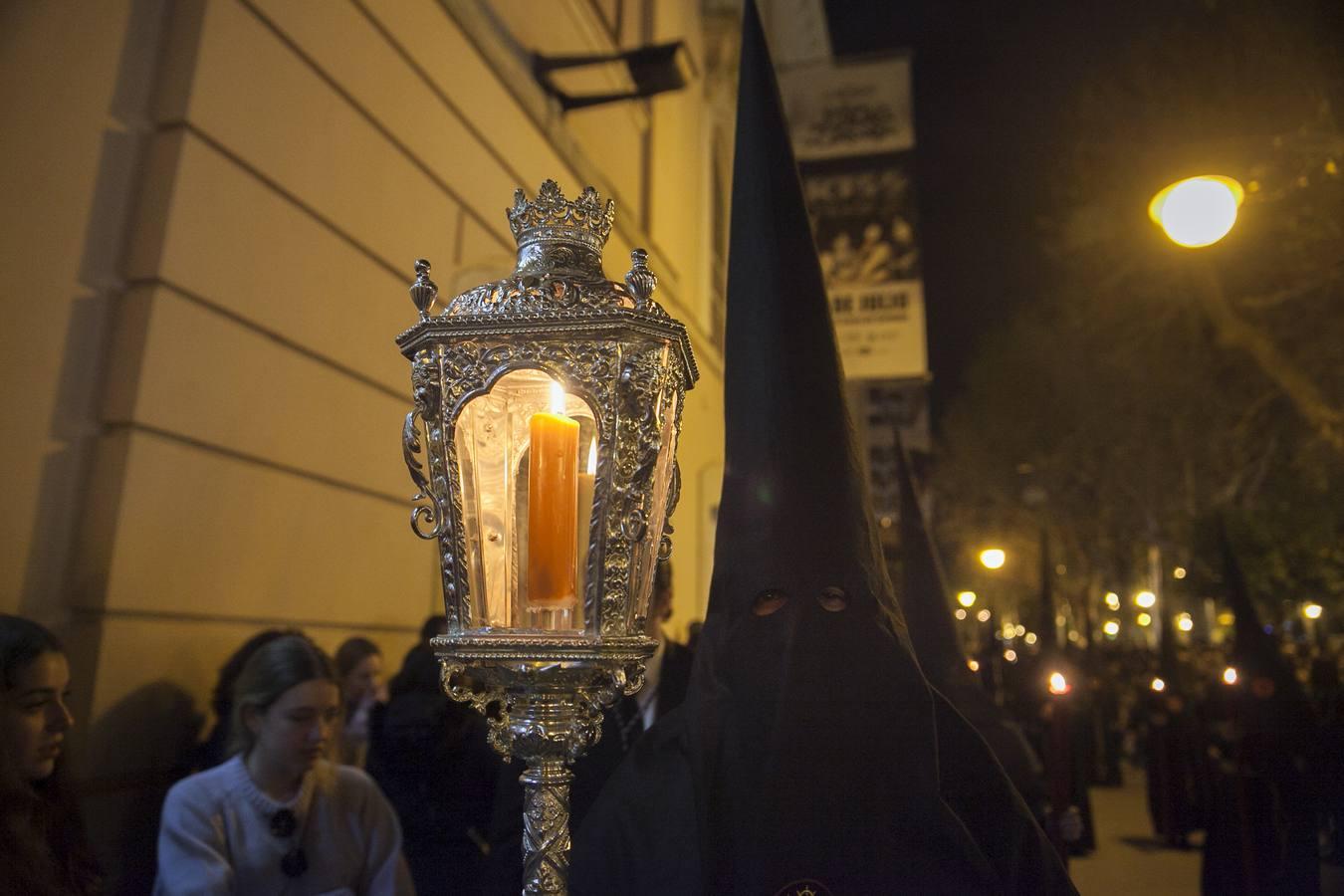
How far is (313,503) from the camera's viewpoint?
4.23 metres

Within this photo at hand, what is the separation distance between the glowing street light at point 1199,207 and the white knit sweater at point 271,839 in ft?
16.6

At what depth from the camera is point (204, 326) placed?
3566 mm

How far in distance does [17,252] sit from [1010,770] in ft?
12.3

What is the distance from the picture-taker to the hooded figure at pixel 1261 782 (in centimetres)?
623

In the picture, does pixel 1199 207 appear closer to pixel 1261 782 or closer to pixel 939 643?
pixel 939 643

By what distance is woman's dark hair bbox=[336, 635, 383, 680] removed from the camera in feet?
13.9

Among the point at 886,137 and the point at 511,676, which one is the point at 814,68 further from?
the point at 511,676

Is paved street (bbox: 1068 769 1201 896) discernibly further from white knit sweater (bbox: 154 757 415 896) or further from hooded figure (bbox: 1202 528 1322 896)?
white knit sweater (bbox: 154 757 415 896)

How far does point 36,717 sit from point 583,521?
182cm

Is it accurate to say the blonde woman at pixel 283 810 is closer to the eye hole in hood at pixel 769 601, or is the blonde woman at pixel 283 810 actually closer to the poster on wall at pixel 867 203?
the eye hole in hood at pixel 769 601

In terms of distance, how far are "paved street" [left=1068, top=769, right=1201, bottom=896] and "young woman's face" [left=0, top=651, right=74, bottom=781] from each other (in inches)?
251

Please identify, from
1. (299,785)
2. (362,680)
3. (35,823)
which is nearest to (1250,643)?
(362,680)

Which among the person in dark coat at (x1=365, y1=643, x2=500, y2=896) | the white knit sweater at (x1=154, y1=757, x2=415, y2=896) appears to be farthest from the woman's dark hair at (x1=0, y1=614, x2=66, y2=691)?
the person in dark coat at (x1=365, y1=643, x2=500, y2=896)

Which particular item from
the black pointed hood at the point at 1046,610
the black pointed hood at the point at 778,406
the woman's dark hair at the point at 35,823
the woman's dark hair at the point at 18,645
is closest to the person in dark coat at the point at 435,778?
the woman's dark hair at the point at 35,823
